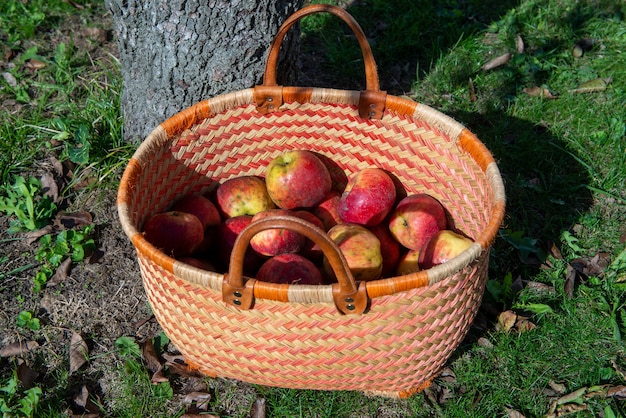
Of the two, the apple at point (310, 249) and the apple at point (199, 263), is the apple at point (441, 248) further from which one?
the apple at point (199, 263)

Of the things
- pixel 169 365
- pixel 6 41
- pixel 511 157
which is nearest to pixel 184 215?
pixel 169 365

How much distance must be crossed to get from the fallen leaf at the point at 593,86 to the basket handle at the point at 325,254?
232cm

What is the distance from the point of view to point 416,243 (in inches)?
99.5

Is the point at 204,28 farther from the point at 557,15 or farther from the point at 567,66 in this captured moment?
the point at 557,15

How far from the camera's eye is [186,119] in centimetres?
257

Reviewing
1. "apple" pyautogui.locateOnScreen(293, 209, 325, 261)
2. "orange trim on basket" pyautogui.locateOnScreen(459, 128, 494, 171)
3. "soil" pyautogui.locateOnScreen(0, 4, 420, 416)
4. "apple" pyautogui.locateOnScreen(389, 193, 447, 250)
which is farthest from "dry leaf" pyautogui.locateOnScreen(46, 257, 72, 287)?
"orange trim on basket" pyautogui.locateOnScreen(459, 128, 494, 171)

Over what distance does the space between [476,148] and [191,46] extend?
1.26 m

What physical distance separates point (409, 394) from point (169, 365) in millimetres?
922

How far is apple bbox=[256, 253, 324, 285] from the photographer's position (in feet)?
7.16

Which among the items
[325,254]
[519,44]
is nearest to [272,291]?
[325,254]

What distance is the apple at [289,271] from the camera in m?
2.18

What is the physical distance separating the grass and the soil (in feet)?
0.13

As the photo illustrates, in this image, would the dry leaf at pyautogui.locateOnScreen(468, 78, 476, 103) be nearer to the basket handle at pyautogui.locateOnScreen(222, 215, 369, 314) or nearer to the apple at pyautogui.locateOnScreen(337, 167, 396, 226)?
the apple at pyautogui.locateOnScreen(337, 167, 396, 226)

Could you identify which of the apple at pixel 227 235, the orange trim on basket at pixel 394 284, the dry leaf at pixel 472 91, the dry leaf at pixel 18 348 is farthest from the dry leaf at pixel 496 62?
the dry leaf at pixel 18 348
